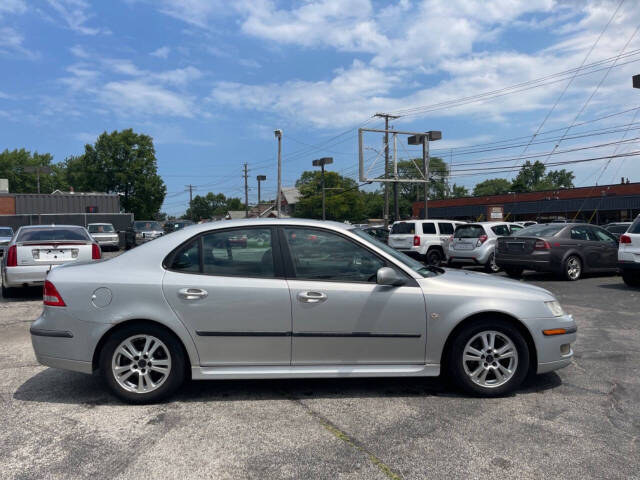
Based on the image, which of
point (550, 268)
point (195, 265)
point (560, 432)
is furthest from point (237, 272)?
point (550, 268)

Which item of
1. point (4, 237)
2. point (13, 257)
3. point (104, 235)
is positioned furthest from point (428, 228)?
point (4, 237)

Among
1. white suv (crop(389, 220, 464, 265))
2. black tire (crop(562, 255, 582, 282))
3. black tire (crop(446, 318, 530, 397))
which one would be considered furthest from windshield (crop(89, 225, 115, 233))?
black tire (crop(446, 318, 530, 397))

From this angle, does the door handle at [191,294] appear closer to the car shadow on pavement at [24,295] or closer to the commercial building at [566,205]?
the car shadow on pavement at [24,295]

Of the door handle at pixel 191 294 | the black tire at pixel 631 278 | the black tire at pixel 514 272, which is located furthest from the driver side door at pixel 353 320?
the black tire at pixel 514 272

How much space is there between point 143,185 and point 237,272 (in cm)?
6224

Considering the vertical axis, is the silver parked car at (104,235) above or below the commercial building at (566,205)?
below

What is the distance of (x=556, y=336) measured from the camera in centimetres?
442

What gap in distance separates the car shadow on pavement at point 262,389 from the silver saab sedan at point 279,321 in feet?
0.91

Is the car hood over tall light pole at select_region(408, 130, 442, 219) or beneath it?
beneath

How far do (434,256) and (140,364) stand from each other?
14864 mm

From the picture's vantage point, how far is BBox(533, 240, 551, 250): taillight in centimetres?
1220

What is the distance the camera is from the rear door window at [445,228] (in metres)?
17.8

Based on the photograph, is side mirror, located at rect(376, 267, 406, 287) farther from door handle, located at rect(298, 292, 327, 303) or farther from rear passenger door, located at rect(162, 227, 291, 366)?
rear passenger door, located at rect(162, 227, 291, 366)

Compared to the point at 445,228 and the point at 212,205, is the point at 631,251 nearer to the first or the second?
the point at 445,228
